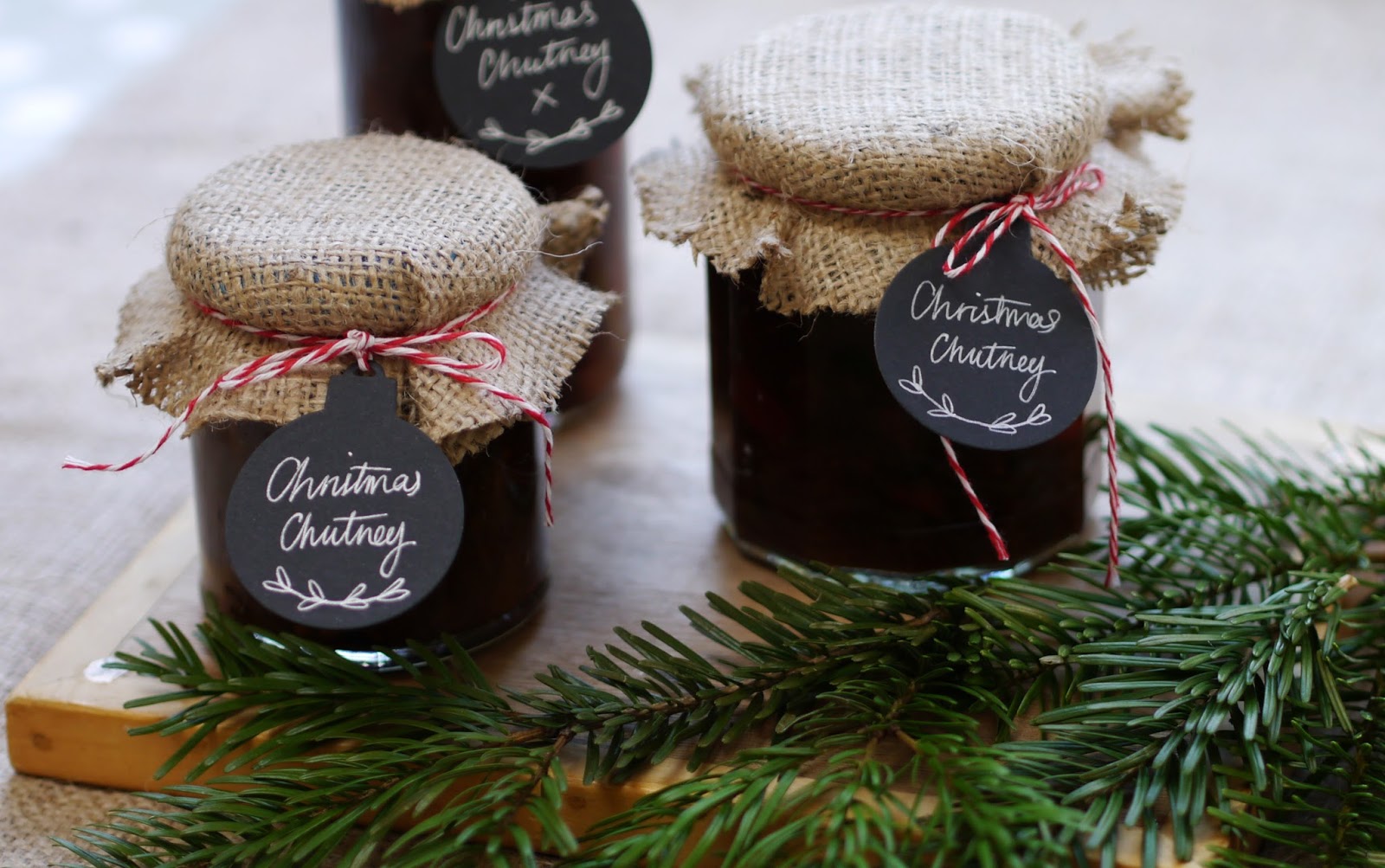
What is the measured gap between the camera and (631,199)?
0.84m

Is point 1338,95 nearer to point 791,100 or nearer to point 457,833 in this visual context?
point 791,100

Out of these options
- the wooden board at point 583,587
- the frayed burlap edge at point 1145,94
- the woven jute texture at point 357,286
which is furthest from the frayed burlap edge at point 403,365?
the frayed burlap edge at point 1145,94

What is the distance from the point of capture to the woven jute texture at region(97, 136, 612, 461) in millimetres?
536

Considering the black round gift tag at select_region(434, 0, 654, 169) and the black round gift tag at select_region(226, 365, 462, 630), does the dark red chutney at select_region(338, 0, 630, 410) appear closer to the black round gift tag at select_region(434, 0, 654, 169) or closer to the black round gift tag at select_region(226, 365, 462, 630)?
the black round gift tag at select_region(434, 0, 654, 169)

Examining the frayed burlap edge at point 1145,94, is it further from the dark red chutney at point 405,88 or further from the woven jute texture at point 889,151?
the dark red chutney at point 405,88

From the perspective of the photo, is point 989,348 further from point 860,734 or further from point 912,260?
point 860,734

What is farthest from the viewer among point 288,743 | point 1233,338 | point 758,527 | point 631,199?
point 1233,338

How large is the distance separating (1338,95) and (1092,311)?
2.89 feet

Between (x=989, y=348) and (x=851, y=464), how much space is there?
9cm

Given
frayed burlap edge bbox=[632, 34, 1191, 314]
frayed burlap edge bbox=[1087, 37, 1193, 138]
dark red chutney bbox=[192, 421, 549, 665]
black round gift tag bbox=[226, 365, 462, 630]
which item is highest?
frayed burlap edge bbox=[1087, 37, 1193, 138]

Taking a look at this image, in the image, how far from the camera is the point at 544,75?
Answer: 69 cm

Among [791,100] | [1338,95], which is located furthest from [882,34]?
[1338,95]

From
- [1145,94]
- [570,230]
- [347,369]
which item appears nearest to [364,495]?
[347,369]

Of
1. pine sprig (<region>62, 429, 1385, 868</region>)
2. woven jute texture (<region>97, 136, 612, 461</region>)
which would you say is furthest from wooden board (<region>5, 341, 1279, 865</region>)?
woven jute texture (<region>97, 136, 612, 461</region>)
